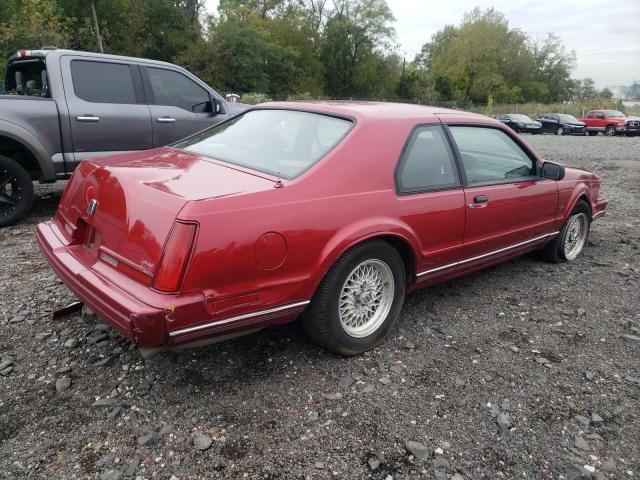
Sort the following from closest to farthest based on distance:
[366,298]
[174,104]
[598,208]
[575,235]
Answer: [366,298] < [575,235] < [598,208] < [174,104]

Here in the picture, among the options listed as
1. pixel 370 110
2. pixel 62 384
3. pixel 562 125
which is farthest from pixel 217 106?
pixel 562 125

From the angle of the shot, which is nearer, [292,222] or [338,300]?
[292,222]

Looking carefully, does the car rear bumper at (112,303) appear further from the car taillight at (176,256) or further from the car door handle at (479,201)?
the car door handle at (479,201)

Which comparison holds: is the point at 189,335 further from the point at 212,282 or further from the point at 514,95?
the point at 514,95

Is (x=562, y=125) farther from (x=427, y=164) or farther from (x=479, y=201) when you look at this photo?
(x=427, y=164)

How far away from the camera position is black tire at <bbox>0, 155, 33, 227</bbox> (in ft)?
16.6

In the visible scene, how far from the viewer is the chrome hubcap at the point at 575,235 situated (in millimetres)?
4648

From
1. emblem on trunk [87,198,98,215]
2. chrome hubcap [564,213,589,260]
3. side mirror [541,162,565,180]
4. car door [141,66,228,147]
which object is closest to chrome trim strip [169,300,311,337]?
emblem on trunk [87,198,98,215]

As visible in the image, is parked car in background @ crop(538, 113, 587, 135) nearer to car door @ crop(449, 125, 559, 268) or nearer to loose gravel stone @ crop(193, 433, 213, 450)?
car door @ crop(449, 125, 559, 268)

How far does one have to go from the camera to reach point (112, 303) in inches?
86.5

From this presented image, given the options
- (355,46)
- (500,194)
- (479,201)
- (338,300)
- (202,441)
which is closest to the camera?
(202,441)

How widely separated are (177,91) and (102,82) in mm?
954

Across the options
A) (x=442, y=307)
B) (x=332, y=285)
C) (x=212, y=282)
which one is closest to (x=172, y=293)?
(x=212, y=282)

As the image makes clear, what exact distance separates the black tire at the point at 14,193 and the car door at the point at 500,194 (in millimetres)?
4400
